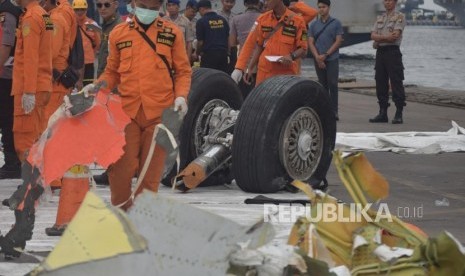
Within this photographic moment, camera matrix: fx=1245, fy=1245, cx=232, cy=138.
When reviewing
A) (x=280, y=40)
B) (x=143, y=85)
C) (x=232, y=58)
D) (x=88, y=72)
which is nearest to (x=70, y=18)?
(x=280, y=40)

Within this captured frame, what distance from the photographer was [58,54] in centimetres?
1176

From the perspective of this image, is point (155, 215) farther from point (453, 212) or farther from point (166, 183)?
point (166, 183)

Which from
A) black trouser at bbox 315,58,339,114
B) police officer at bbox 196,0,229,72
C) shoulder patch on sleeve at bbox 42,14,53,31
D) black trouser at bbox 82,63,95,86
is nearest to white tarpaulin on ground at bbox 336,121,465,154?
police officer at bbox 196,0,229,72

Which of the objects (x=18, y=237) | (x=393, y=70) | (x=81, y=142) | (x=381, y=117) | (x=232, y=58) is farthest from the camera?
(x=381, y=117)

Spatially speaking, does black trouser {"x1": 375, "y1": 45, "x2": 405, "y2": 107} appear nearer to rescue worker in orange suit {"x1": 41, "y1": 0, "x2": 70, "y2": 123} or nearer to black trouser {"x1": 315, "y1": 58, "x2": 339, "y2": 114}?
black trouser {"x1": 315, "y1": 58, "x2": 339, "y2": 114}

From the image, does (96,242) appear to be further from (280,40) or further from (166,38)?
(280,40)

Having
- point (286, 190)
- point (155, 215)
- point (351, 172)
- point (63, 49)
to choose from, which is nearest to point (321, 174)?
point (286, 190)

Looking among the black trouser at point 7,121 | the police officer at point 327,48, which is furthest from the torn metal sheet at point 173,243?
the police officer at point 327,48

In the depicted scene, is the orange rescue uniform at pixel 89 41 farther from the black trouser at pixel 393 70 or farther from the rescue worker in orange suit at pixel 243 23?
the black trouser at pixel 393 70

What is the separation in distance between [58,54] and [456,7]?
139286 millimetres

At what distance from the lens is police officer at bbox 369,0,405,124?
58.1 feet

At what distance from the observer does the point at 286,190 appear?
11.1 m

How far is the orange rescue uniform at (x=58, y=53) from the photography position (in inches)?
459

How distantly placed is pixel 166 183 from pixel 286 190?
1.13 m
